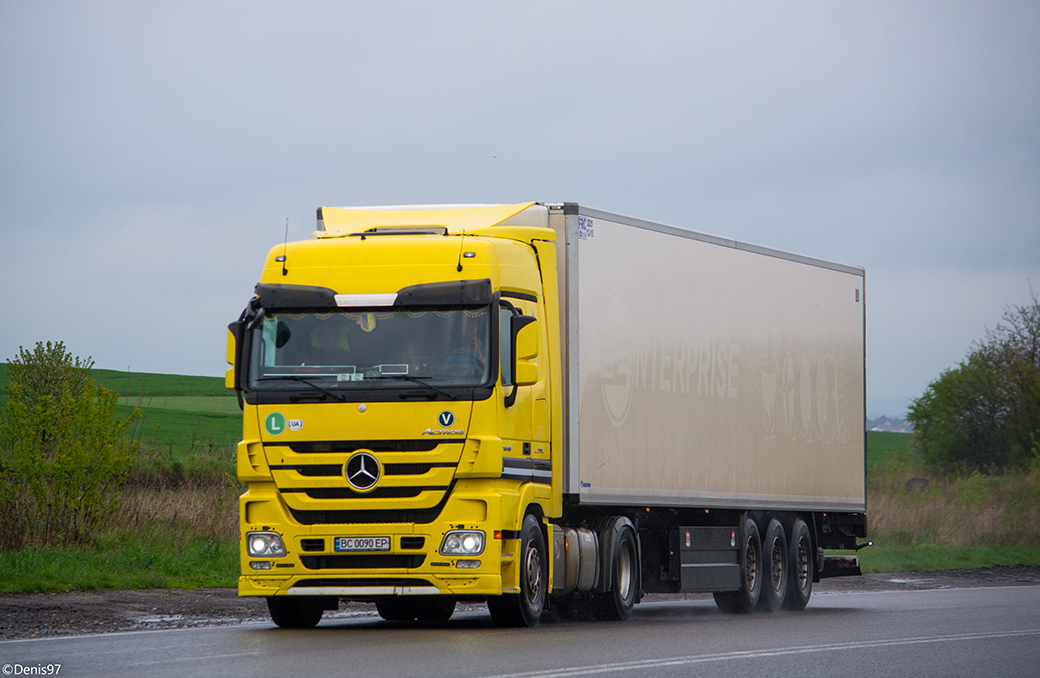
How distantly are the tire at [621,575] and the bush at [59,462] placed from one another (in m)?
Answer: 7.07

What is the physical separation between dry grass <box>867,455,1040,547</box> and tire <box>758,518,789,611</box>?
1664 centimetres

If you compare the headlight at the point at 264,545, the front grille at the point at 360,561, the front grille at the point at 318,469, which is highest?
the front grille at the point at 318,469

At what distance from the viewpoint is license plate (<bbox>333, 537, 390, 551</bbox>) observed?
42.0 feet

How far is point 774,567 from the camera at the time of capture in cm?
1914

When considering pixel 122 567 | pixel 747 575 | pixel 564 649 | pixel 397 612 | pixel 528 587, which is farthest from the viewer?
Answer: pixel 747 575

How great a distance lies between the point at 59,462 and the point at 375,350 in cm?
752

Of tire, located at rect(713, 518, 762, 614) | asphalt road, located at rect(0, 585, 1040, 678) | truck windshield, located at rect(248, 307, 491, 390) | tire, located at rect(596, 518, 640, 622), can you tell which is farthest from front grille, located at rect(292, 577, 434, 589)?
tire, located at rect(713, 518, 762, 614)

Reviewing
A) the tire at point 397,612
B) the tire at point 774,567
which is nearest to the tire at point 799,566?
the tire at point 774,567

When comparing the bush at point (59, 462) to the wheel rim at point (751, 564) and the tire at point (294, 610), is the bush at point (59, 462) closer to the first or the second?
the tire at point (294, 610)

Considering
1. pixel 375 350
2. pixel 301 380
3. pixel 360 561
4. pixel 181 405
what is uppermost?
pixel 181 405

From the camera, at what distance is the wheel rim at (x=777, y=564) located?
19.1 meters

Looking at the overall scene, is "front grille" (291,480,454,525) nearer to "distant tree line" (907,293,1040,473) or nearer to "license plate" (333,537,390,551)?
"license plate" (333,537,390,551)

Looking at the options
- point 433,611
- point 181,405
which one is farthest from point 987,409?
point 433,611

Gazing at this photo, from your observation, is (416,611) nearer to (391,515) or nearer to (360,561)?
(360,561)
